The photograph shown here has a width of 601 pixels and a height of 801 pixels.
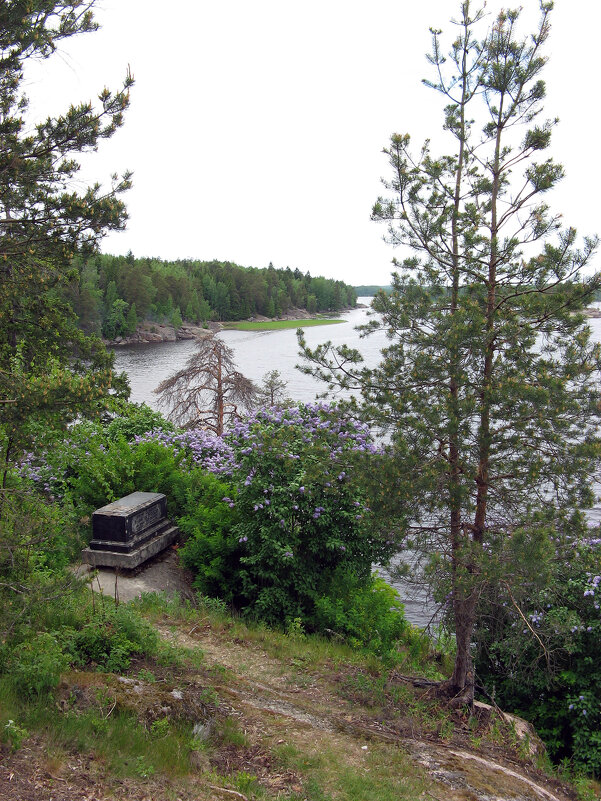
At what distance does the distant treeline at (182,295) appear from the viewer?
6781 cm

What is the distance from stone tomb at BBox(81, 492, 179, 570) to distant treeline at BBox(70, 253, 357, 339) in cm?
4415

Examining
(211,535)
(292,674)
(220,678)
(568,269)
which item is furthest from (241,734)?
(568,269)

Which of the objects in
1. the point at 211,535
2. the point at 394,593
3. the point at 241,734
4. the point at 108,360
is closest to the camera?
the point at 241,734

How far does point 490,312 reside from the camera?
5.33 m

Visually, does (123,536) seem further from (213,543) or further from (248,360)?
(248,360)

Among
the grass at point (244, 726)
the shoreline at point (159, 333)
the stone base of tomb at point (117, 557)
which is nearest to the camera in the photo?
the grass at point (244, 726)

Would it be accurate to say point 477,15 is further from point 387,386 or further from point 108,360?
point 108,360

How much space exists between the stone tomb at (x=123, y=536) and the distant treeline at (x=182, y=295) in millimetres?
44147

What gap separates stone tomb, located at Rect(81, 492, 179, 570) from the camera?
26.8 ft

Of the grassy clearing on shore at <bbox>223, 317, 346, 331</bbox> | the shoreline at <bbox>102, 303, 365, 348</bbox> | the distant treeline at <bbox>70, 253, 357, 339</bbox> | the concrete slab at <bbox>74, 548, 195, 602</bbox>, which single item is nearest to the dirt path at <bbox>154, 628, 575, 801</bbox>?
the concrete slab at <bbox>74, 548, 195, 602</bbox>

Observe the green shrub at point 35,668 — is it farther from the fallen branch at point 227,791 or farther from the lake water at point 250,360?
the lake water at point 250,360

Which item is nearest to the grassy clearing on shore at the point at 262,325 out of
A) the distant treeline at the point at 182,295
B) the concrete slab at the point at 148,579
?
the distant treeline at the point at 182,295

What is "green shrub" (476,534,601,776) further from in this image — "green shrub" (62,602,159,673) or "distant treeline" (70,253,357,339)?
"distant treeline" (70,253,357,339)

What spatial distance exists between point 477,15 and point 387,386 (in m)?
3.52
